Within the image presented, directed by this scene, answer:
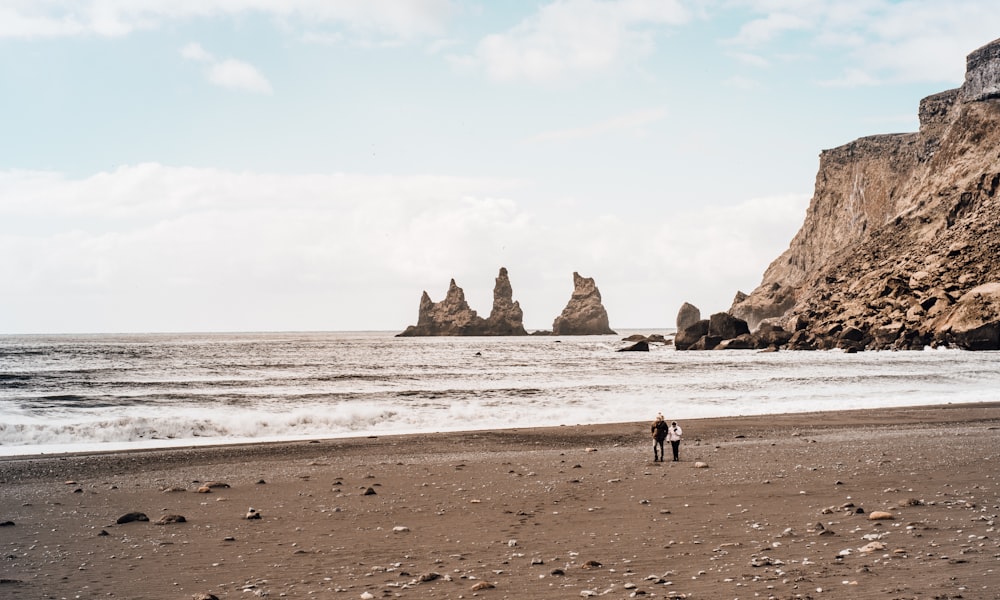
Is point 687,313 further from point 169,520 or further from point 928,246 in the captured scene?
point 169,520

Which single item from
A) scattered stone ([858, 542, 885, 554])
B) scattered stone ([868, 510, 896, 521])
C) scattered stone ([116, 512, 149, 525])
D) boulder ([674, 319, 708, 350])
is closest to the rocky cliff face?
boulder ([674, 319, 708, 350])

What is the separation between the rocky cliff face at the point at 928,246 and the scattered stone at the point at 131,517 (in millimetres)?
59987

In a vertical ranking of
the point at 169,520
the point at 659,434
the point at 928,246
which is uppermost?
the point at 928,246

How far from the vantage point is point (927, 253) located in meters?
68.9

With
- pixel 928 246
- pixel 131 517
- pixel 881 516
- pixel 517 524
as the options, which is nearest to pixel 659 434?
pixel 881 516

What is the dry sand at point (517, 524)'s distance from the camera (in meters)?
6.49

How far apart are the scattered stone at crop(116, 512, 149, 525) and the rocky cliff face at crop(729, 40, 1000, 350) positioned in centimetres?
5999

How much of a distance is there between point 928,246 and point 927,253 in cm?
145

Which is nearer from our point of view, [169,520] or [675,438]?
[169,520]

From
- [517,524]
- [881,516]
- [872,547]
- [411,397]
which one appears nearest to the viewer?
[872,547]

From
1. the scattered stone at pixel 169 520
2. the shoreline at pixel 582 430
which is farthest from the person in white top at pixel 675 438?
the scattered stone at pixel 169 520

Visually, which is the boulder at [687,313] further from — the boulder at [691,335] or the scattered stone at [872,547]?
the scattered stone at [872,547]

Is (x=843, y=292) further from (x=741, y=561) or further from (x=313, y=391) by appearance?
(x=741, y=561)

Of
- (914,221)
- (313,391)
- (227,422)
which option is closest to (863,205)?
(914,221)
